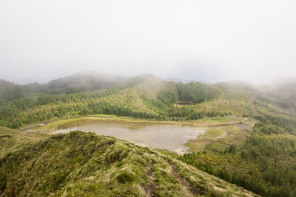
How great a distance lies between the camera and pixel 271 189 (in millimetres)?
37062

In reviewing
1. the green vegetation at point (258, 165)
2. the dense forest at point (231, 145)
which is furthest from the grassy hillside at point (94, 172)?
the dense forest at point (231, 145)

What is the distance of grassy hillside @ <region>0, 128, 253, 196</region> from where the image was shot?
622 inches

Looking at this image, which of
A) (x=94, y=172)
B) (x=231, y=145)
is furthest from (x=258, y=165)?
(x=94, y=172)

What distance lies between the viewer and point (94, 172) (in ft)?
66.8

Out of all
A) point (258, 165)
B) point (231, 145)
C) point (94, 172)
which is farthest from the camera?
point (231, 145)

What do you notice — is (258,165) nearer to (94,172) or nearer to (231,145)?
(231,145)

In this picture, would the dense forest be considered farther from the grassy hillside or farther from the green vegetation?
the grassy hillside

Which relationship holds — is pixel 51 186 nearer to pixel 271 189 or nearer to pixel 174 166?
pixel 174 166

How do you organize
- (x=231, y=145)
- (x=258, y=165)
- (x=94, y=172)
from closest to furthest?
(x=94, y=172)
(x=258, y=165)
(x=231, y=145)

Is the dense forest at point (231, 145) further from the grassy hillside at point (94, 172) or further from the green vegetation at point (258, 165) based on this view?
the grassy hillside at point (94, 172)

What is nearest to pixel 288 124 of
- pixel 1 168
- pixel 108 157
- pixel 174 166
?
pixel 174 166

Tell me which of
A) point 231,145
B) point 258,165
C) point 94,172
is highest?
point 94,172

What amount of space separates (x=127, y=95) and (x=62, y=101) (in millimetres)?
82017

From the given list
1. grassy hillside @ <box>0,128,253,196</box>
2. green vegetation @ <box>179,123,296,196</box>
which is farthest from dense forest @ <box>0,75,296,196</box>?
grassy hillside @ <box>0,128,253,196</box>
